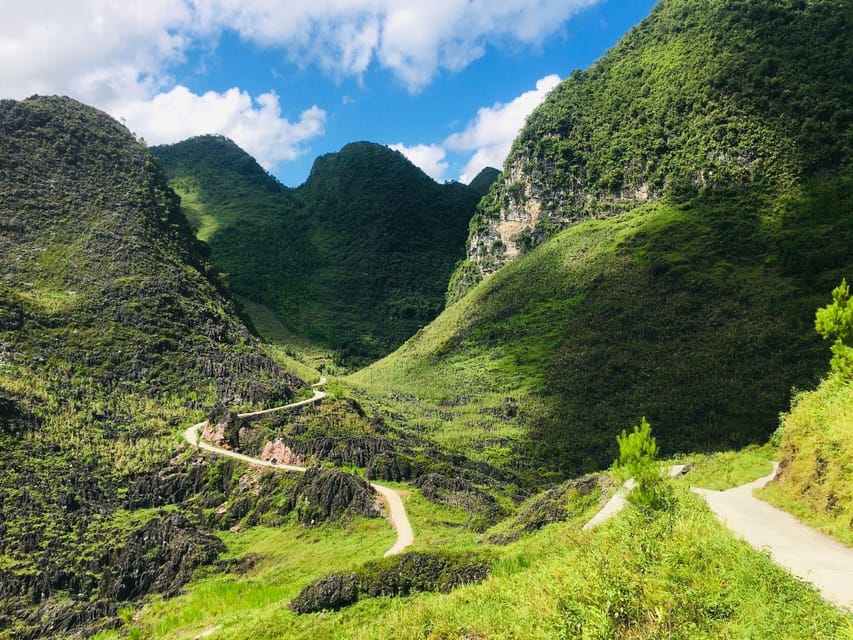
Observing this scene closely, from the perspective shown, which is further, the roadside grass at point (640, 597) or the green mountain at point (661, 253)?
the green mountain at point (661, 253)

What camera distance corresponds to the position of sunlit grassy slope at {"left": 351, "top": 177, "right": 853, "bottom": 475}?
2320 inches

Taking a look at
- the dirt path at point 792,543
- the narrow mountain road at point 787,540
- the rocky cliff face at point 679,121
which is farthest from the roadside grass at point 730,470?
the rocky cliff face at point 679,121

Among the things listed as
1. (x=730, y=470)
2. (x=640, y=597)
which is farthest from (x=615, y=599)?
(x=730, y=470)

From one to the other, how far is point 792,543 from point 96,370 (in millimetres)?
63190

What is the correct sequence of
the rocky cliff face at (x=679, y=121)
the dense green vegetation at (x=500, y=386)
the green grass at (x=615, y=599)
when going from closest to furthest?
1. the green grass at (x=615, y=599)
2. the dense green vegetation at (x=500, y=386)
3. the rocky cliff face at (x=679, y=121)

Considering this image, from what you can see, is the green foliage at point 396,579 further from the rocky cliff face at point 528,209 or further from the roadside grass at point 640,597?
the rocky cliff face at point 528,209

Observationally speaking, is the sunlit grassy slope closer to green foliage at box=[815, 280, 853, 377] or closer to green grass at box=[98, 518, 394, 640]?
green foliage at box=[815, 280, 853, 377]

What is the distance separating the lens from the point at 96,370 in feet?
194

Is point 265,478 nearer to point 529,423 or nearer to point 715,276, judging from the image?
point 529,423

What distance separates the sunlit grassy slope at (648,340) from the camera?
193 feet

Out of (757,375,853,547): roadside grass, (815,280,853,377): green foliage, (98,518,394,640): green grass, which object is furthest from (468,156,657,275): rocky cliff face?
(98,518,394,640): green grass

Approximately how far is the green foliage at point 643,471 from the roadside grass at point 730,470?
Answer: 907 cm

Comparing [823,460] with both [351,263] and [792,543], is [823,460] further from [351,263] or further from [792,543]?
[351,263]

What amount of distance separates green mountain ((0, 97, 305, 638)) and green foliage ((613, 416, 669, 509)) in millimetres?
26567
